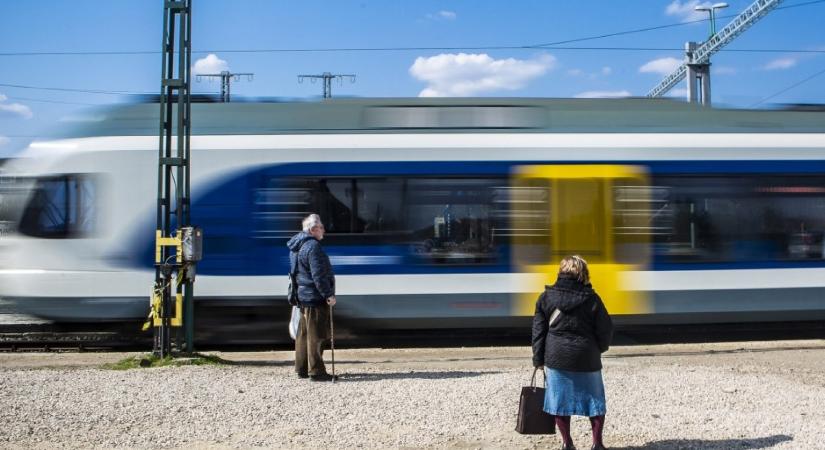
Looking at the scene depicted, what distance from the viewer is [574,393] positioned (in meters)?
5.12

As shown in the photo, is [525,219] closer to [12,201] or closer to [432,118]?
[432,118]

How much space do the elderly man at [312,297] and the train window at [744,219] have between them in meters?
4.94

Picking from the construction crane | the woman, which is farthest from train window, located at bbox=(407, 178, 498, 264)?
the construction crane

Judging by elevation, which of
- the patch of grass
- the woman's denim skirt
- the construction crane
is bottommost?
the patch of grass

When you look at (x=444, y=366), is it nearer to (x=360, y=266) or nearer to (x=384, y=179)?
(x=360, y=266)

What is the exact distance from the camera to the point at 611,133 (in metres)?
10.7

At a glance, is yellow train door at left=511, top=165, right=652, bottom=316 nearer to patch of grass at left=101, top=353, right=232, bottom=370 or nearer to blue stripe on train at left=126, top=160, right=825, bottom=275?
blue stripe on train at left=126, top=160, right=825, bottom=275

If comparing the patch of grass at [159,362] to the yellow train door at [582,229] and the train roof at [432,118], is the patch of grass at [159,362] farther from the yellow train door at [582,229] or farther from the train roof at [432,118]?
the yellow train door at [582,229]

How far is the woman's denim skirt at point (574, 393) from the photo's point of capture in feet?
16.8

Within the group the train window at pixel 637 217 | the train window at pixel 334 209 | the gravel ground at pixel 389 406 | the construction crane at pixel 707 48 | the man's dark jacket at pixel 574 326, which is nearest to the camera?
the man's dark jacket at pixel 574 326

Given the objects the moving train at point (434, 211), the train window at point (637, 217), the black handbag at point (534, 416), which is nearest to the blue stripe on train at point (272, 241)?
the moving train at point (434, 211)

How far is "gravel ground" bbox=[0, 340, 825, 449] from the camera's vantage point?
5711mm

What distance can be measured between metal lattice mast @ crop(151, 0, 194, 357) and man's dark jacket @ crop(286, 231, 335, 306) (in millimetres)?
1591

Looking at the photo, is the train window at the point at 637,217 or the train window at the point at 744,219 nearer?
the train window at the point at 637,217
